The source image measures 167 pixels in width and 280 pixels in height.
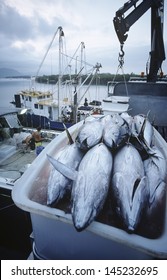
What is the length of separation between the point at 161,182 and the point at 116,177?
19.3 inches

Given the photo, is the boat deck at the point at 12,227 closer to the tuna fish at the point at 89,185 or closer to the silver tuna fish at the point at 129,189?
the tuna fish at the point at 89,185

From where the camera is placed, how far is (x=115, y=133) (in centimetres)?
222

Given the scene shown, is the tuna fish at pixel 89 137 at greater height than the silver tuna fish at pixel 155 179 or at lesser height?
greater

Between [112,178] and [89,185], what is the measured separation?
276 millimetres

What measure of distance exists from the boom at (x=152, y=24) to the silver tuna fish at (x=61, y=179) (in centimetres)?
638

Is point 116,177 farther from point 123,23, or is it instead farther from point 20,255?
point 123,23

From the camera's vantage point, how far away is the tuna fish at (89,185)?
1404 mm

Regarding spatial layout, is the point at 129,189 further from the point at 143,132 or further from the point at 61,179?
the point at 143,132

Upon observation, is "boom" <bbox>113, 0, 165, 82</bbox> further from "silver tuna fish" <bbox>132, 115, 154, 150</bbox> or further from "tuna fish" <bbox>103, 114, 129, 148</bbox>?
"tuna fish" <bbox>103, 114, 129, 148</bbox>

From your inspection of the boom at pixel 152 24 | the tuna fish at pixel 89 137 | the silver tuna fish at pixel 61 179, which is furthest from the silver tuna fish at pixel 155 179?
the boom at pixel 152 24

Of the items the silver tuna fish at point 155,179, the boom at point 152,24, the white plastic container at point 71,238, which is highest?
the boom at point 152,24

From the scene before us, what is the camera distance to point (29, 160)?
641 cm

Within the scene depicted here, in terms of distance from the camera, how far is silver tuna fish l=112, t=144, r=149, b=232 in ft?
4.61

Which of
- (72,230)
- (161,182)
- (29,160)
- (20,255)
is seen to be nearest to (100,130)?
(161,182)
